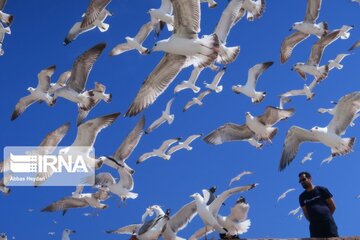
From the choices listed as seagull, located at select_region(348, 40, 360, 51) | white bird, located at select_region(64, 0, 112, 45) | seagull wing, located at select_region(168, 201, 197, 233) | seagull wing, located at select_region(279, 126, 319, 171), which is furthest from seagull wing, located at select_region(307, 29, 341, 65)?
seagull wing, located at select_region(168, 201, 197, 233)

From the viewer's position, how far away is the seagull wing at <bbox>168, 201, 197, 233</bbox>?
11.3m

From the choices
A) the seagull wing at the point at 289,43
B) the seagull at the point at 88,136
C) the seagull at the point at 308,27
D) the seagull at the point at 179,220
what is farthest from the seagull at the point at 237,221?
the seagull wing at the point at 289,43

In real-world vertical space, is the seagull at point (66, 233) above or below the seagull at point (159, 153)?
below

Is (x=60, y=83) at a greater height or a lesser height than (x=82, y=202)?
greater

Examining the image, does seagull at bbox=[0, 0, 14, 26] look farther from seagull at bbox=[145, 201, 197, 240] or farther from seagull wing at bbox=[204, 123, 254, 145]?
seagull at bbox=[145, 201, 197, 240]

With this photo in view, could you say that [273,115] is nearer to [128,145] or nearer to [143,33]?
[128,145]

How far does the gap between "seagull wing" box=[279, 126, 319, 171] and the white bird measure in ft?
17.1

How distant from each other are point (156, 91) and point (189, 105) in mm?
8064

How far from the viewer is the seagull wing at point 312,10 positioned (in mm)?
15828

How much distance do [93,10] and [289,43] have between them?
562cm

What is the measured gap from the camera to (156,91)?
11203 mm

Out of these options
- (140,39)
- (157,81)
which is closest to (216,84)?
(140,39)

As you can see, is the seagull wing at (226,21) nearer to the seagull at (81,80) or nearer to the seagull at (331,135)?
the seagull at (331,135)

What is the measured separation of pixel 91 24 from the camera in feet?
49.2
